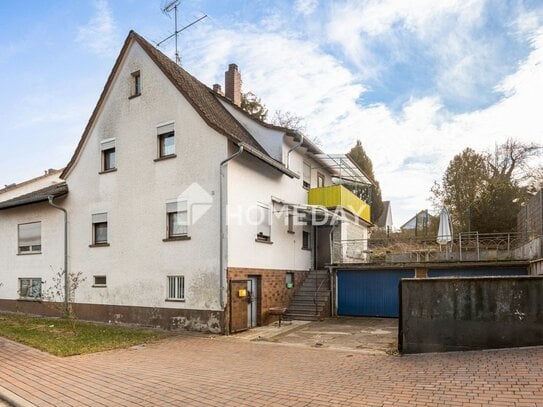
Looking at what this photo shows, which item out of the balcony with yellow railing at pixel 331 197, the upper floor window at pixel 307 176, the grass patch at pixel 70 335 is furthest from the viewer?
the upper floor window at pixel 307 176

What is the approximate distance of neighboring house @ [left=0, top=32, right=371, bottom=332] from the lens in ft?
48.2

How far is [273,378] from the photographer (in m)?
7.91

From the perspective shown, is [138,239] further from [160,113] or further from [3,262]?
[3,262]

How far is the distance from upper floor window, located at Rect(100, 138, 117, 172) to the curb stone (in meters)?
11.8

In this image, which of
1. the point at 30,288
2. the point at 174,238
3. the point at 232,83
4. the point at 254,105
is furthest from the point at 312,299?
the point at 254,105

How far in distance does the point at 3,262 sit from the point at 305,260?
15584mm

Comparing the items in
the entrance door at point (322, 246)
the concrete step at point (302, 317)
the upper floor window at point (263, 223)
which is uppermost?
the upper floor window at point (263, 223)

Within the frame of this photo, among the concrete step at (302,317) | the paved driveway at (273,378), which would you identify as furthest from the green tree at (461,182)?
the paved driveway at (273,378)

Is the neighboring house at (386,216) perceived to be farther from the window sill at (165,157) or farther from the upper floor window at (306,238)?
the window sill at (165,157)

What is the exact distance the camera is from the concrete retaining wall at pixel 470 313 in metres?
9.23

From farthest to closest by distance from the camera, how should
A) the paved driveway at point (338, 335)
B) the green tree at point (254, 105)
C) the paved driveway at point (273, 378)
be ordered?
the green tree at point (254, 105) < the paved driveway at point (338, 335) < the paved driveway at point (273, 378)

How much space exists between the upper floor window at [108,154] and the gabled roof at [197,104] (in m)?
1.28

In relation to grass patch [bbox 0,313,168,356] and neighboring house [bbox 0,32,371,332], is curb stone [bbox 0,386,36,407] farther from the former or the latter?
neighboring house [bbox 0,32,371,332]

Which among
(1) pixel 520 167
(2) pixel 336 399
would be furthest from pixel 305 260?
(1) pixel 520 167
